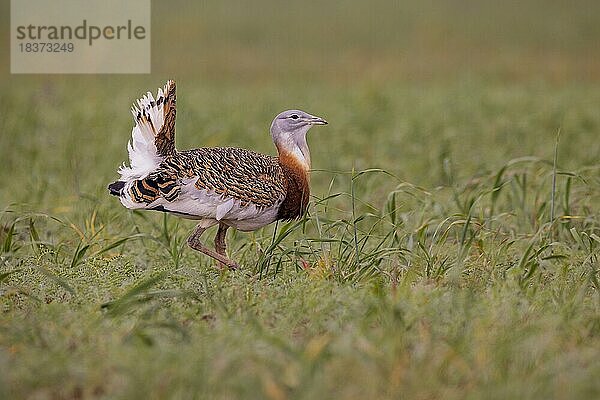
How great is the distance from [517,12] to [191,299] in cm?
1257

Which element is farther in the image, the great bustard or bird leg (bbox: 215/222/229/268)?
bird leg (bbox: 215/222/229/268)

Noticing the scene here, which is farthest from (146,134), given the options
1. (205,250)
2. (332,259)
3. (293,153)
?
→ (332,259)

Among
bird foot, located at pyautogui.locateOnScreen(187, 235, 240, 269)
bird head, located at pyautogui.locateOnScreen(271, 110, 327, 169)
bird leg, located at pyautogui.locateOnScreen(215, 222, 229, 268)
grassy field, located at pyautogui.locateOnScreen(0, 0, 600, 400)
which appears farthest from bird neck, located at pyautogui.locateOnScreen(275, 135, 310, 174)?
bird foot, located at pyautogui.locateOnScreen(187, 235, 240, 269)

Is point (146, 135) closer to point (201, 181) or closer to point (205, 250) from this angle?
point (201, 181)

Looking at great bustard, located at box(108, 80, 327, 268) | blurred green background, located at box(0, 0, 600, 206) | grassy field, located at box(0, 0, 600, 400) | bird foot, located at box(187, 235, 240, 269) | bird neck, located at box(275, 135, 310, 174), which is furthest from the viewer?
blurred green background, located at box(0, 0, 600, 206)

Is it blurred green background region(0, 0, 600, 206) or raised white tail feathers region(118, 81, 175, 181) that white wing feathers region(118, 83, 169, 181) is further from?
blurred green background region(0, 0, 600, 206)

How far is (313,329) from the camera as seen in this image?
4.05m

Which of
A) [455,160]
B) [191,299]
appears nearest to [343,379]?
[191,299]

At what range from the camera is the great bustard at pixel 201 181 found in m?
4.93

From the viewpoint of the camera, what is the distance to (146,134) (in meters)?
4.98

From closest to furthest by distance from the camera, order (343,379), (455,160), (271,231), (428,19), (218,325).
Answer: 1. (343,379)
2. (218,325)
3. (271,231)
4. (455,160)
5. (428,19)

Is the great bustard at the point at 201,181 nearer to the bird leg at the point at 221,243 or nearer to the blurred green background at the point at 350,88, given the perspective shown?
the bird leg at the point at 221,243

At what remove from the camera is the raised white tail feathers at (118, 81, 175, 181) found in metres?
4.94

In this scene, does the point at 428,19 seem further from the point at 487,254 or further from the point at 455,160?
the point at 487,254
